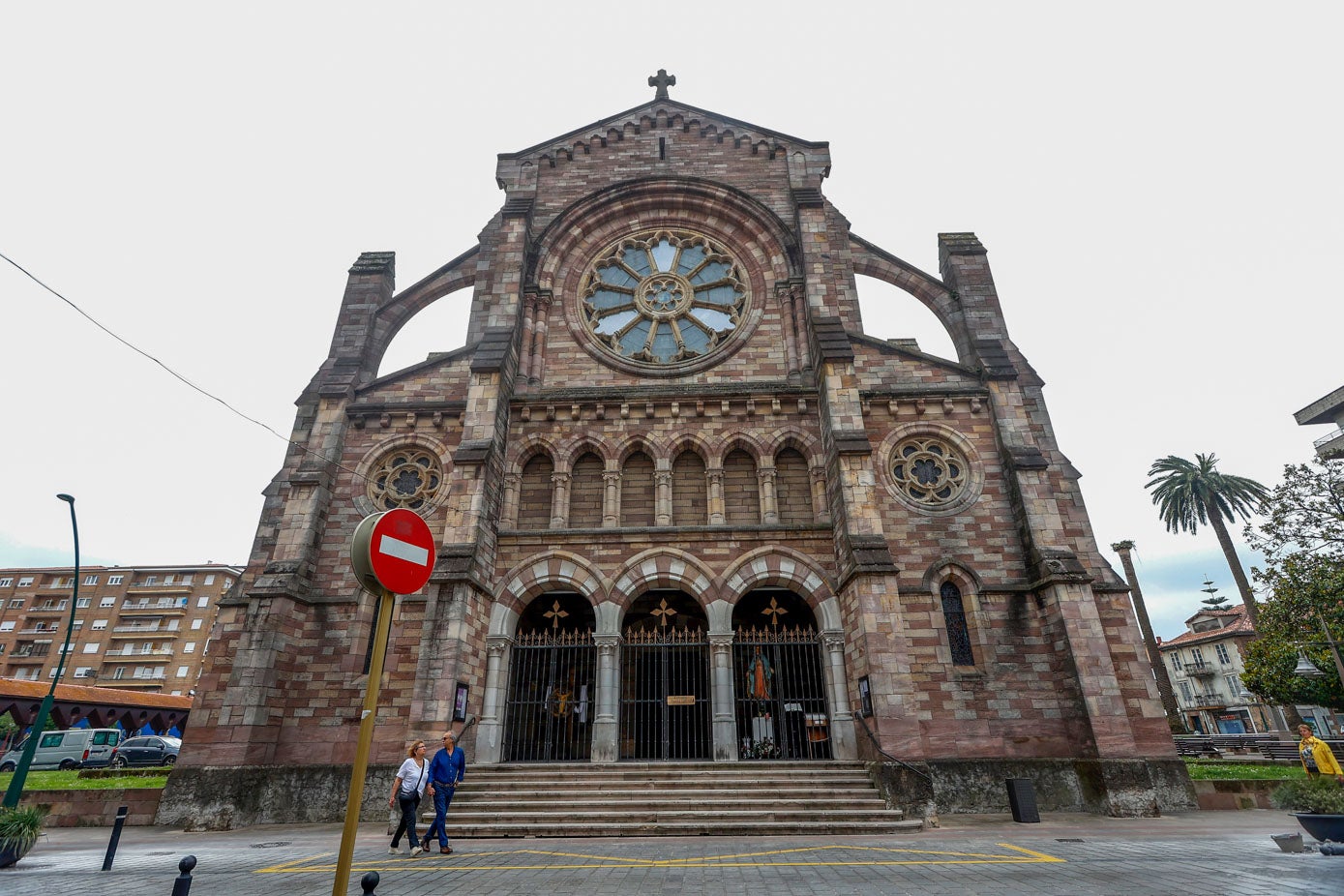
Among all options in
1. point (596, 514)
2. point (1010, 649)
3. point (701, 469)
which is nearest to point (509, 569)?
point (596, 514)

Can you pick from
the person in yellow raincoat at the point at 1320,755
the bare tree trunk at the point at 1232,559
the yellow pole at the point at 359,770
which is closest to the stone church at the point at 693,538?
the person in yellow raincoat at the point at 1320,755

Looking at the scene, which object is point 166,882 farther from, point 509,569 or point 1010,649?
point 1010,649

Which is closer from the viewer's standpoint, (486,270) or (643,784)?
(643,784)

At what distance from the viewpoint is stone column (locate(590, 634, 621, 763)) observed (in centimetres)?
1439

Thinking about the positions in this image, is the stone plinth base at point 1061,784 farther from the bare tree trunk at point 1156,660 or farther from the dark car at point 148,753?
the dark car at point 148,753

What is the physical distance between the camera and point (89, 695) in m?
30.6

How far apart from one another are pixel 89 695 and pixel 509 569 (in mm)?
28669

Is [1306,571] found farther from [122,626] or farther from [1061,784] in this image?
[122,626]

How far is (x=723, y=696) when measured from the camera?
14.8m

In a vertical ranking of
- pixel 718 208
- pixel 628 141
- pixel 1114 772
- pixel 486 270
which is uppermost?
pixel 628 141

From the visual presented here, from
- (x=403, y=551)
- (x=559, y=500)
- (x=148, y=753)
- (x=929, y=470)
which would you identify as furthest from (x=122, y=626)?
(x=403, y=551)

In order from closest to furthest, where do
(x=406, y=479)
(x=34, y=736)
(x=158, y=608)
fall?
(x=34, y=736)
(x=406, y=479)
(x=158, y=608)

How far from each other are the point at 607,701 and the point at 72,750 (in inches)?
1189

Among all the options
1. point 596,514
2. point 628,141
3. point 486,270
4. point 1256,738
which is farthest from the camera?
point 1256,738
